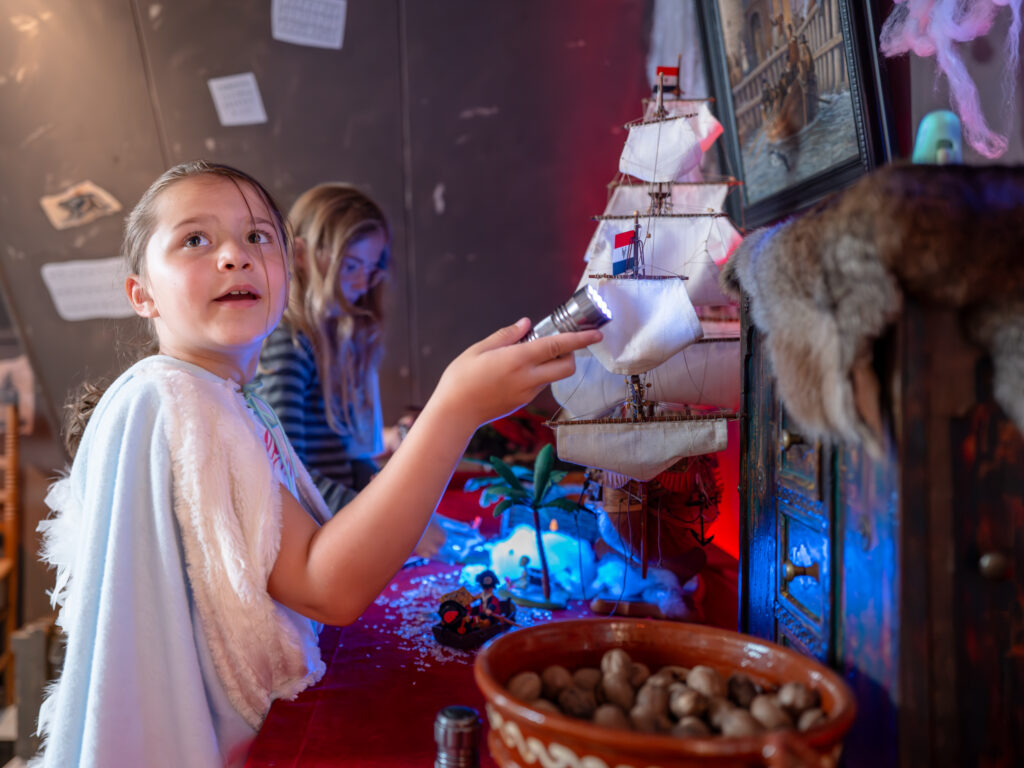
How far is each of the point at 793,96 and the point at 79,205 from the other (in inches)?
82.8

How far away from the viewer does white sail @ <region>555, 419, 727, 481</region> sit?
0.90m

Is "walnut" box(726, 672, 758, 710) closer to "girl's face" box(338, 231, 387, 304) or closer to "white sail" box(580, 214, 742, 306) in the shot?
"white sail" box(580, 214, 742, 306)

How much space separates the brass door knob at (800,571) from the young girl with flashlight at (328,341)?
119 cm

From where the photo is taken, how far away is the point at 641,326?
84 cm

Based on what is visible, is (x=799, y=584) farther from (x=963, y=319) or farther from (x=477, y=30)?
(x=477, y=30)

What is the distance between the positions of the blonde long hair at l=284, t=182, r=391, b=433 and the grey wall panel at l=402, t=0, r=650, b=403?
476 mm

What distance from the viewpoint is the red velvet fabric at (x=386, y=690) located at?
69 centimetres

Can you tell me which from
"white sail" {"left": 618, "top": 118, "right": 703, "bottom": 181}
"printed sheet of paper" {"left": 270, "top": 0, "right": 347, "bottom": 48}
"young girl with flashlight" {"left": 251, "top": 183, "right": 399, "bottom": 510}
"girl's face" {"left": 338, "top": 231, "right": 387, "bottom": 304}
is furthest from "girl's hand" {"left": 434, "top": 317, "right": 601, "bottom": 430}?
"printed sheet of paper" {"left": 270, "top": 0, "right": 347, "bottom": 48}

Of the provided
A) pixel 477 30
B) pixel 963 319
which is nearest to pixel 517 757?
pixel 963 319

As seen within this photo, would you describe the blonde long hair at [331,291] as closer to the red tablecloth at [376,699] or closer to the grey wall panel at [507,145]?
the grey wall panel at [507,145]

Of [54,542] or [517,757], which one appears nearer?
[517,757]

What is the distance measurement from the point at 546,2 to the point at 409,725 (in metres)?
1.98

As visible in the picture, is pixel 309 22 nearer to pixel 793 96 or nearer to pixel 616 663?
pixel 793 96

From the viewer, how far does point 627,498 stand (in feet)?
3.10
